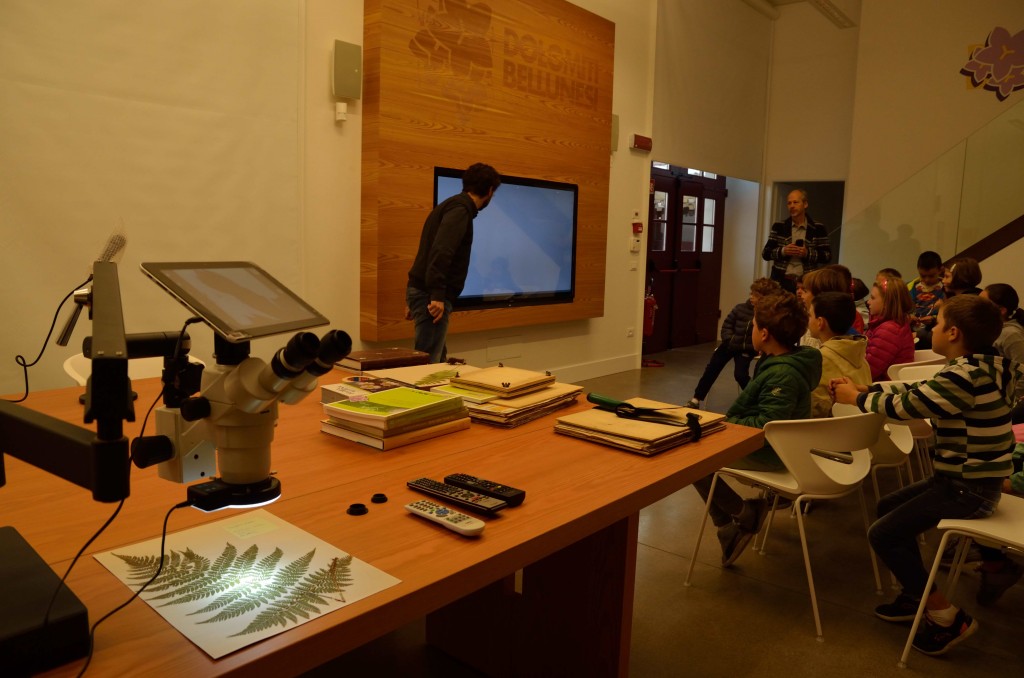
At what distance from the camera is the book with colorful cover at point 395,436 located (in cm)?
169

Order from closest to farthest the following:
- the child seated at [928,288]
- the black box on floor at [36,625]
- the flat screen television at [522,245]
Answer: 1. the black box on floor at [36,625]
2. the flat screen television at [522,245]
3. the child seated at [928,288]

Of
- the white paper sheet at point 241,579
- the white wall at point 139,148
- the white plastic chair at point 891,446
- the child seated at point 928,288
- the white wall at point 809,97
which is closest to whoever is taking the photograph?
the white paper sheet at point 241,579

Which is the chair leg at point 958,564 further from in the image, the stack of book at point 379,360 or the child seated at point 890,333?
the stack of book at point 379,360

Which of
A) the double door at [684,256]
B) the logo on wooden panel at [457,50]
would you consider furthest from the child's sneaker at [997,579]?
the double door at [684,256]

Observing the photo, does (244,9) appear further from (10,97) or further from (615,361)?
(615,361)

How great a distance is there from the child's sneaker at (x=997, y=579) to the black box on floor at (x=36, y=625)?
2.82m

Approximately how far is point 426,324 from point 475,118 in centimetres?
159

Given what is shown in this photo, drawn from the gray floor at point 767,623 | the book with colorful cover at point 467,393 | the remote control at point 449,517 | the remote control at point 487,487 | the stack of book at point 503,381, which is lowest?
the gray floor at point 767,623

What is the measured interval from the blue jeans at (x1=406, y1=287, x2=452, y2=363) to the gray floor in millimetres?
1670

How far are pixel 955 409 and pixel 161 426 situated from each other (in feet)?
7.02

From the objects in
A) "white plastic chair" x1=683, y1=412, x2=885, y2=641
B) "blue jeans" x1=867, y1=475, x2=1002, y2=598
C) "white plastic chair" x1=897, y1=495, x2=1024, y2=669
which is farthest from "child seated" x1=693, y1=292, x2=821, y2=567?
"white plastic chair" x1=897, y1=495, x2=1024, y2=669

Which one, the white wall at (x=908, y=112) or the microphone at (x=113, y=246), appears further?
the white wall at (x=908, y=112)

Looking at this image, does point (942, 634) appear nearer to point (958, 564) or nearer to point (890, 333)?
point (958, 564)

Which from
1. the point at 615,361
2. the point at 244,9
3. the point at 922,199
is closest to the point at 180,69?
the point at 244,9
